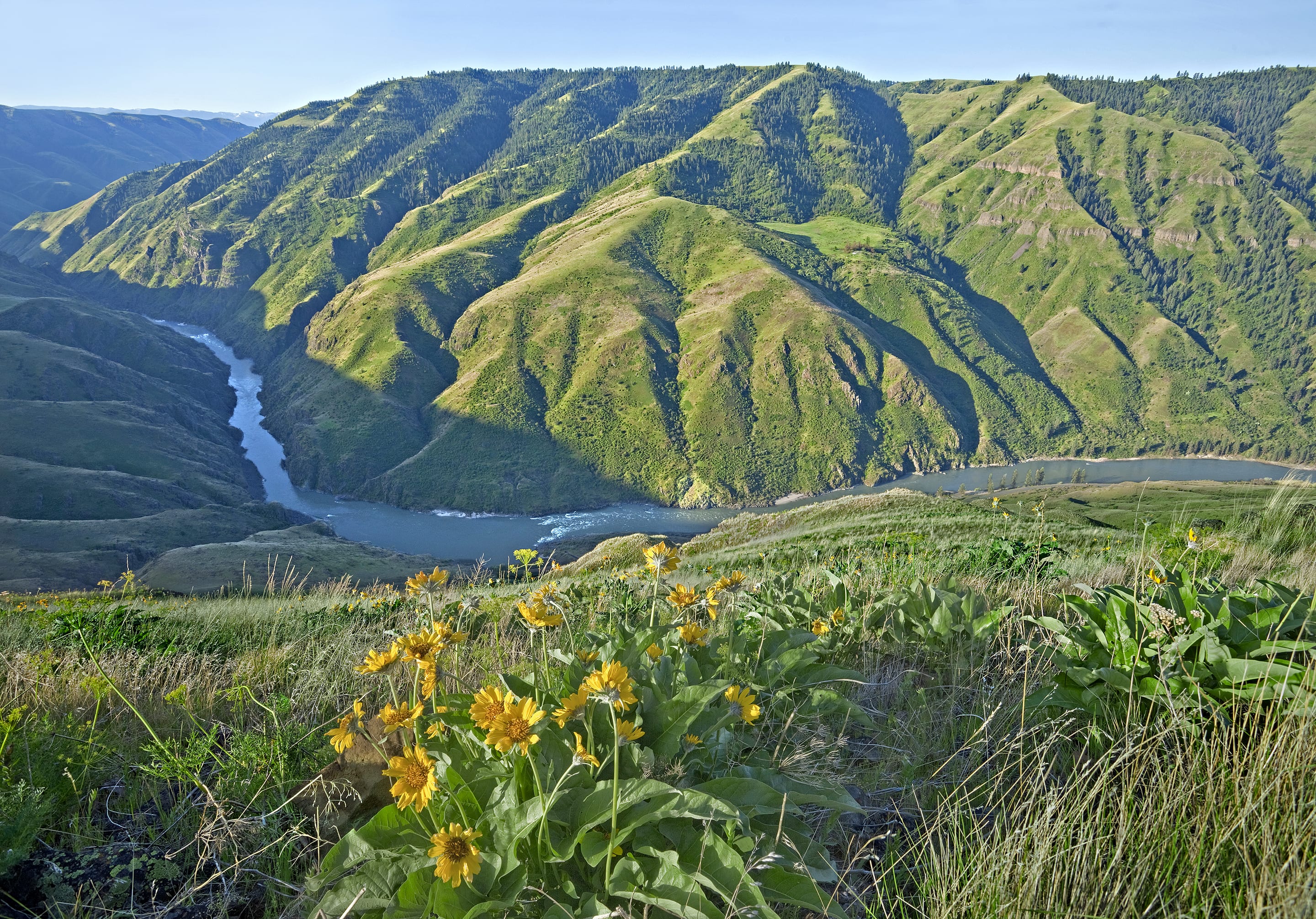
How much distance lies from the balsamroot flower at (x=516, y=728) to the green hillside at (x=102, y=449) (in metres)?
65.1

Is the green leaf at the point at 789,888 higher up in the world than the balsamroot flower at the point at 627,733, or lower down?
lower down

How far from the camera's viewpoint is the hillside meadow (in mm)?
2475

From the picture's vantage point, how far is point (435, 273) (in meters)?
170

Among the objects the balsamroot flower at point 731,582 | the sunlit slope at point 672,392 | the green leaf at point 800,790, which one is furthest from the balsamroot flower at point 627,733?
the sunlit slope at point 672,392

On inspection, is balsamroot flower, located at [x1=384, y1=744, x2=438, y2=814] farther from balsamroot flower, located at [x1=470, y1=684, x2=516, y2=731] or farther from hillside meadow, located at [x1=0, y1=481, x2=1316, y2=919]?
balsamroot flower, located at [x1=470, y1=684, x2=516, y2=731]

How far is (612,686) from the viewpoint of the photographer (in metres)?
2.20

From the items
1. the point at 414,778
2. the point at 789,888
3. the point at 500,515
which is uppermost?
the point at 414,778

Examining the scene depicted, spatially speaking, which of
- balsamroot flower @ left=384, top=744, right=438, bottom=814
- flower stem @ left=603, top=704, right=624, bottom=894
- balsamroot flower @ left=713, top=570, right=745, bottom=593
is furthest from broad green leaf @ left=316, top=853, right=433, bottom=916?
balsamroot flower @ left=713, top=570, right=745, bottom=593

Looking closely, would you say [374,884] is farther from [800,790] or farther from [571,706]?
[800,790]

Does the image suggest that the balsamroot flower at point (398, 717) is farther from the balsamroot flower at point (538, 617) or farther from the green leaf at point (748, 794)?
the green leaf at point (748, 794)

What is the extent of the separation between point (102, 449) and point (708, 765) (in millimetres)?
118200

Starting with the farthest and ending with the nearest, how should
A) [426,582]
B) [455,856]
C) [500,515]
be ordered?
[500,515]
[426,582]
[455,856]

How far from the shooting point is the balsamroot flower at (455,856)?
228 centimetres

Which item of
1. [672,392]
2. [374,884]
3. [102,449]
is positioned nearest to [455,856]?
[374,884]
